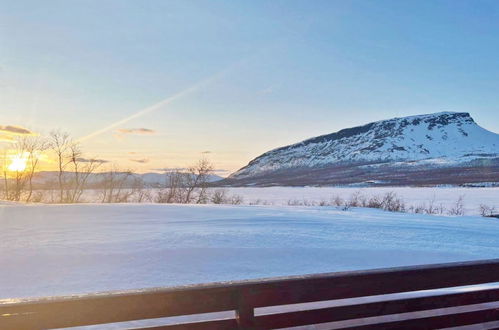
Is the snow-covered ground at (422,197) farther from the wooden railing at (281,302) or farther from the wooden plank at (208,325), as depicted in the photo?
the wooden plank at (208,325)

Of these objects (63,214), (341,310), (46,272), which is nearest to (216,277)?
(46,272)

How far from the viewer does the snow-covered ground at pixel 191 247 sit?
240 inches

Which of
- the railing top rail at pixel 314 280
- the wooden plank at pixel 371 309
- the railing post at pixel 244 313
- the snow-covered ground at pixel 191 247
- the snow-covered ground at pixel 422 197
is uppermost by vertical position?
the railing top rail at pixel 314 280

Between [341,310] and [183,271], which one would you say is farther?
[183,271]

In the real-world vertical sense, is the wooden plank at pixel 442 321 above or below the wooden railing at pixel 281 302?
below

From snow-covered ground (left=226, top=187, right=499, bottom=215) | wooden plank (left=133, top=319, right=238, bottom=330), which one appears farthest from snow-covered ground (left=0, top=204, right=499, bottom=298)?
snow-covered ground (left=226, top=187, right=499, bottom=215)

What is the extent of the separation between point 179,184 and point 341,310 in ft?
115

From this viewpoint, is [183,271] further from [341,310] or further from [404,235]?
[404,235]

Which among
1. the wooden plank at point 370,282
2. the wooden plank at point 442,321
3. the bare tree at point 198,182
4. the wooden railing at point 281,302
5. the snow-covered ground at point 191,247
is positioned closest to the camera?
the wooden railing at point 281,302

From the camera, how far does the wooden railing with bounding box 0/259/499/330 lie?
223 cm

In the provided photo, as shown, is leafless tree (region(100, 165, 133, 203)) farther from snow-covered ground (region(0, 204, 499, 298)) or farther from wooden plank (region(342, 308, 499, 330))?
wooden plank (region(342, 308, 499, 330))

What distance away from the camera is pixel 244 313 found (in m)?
2.54

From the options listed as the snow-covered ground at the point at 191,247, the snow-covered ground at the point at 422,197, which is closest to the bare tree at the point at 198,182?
the snow-covered ground at the point at 422,197

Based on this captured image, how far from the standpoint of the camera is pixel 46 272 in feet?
20.1
